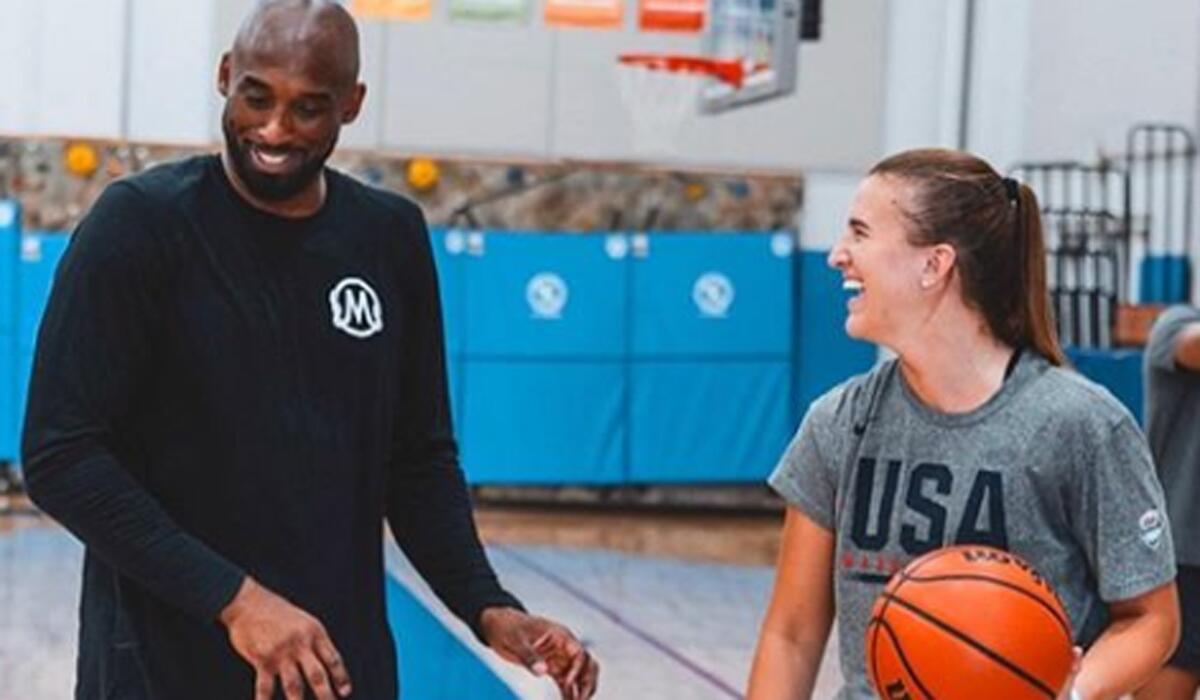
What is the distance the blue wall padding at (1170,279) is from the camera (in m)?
10.7

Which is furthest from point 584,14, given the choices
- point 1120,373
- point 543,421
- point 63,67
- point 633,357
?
point 1120,373

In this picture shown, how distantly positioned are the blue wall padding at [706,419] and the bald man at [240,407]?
10.9 m

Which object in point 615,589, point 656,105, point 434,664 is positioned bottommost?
point 615,589

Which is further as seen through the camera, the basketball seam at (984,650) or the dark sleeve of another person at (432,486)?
the dark sleeve of another person at (432,486)

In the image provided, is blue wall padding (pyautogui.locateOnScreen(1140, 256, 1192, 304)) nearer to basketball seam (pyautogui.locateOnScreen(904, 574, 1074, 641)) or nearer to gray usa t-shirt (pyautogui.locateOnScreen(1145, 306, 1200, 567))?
gray usa t-shirt (pyautogui.locateOnScreen(1145, 306, 1200, 567))

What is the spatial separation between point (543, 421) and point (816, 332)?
184 centimetres

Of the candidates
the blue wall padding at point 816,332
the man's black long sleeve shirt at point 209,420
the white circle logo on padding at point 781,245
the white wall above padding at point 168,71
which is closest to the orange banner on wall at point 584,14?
the white circle logo on padding at point 781,245

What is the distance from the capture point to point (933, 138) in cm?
1414

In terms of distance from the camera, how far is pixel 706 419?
1356cm

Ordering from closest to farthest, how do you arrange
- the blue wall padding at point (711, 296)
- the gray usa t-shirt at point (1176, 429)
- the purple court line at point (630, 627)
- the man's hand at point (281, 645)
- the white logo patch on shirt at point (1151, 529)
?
the man's hand at point (281, 645)
the white logo patch on shirt at point (1151, 529)
the gray usa t-shirt at point (1176, 429)
the purple court line at point (630, 627)
the blue wall padding at point (711, 296)

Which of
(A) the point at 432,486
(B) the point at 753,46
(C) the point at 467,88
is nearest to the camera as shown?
(A) the point at 432,486

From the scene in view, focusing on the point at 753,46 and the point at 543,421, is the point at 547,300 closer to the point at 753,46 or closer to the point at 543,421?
the point at 543,421

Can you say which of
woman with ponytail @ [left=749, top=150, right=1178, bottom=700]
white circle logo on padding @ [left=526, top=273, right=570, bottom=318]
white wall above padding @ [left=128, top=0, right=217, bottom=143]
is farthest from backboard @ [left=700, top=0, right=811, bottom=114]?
woman with ponytail @ [left=749, top=150, right=1178, bottom=700]

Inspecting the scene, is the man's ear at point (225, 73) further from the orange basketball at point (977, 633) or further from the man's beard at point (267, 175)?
the orange basketball at point (977, 633)
